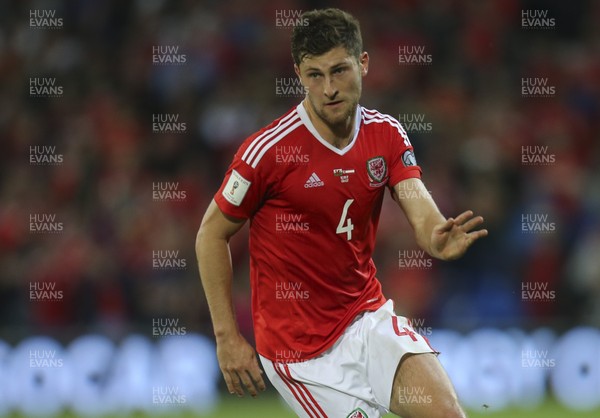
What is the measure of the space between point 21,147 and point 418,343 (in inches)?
299

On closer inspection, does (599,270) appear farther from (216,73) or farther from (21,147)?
(21,147)

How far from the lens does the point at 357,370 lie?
4922mm

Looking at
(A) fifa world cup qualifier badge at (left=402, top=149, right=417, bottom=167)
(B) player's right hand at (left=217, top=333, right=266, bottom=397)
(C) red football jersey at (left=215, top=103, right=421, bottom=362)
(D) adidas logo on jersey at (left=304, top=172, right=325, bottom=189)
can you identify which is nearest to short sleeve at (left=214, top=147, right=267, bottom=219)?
(C) red football jersey at (left=215, top=103, right=421, bottom=362)

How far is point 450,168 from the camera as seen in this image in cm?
1059

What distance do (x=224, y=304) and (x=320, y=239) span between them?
0.53 metres

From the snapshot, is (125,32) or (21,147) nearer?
(21,147)

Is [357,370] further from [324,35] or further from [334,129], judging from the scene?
[324,35]

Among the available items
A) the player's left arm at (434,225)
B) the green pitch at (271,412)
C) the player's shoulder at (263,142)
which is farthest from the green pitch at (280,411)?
the player's shoulder at (263,142)

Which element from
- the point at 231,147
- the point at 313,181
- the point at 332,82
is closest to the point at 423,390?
the point at 313,181

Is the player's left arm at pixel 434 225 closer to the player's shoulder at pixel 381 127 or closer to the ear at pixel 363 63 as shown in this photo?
the player's shoulder at pixel 381 127

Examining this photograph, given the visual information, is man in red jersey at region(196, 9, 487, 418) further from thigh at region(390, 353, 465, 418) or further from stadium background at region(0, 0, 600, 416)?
stadium background at region(0, 0, 600, 416)

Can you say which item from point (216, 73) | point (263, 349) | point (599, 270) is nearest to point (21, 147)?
point (216, 73)

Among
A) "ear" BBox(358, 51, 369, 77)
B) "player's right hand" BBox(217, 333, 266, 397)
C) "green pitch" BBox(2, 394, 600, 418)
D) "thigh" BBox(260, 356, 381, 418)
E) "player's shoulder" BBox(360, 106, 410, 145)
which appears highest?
"ear" BBox(358, 51, 369, 77)

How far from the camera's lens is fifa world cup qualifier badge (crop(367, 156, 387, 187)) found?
509 centimetres
